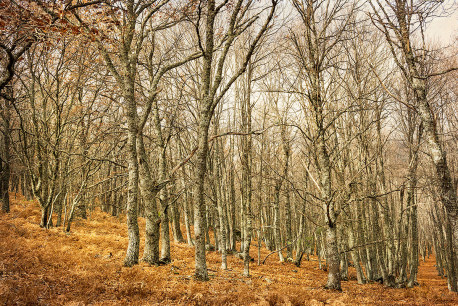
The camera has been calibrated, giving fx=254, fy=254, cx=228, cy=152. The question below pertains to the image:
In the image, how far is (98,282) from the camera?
5.25 meters

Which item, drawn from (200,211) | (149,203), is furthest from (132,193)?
(200,211)

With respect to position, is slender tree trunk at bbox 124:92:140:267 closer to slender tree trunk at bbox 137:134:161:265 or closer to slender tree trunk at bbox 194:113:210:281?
slender tree trunk at bbox 137:134:161:265

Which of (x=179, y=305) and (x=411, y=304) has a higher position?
(x=179, y=305)

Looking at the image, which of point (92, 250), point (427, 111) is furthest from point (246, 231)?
point (427, 111)

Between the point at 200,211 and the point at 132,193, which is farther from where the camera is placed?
the point at 132,193

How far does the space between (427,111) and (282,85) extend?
9582 millimetres

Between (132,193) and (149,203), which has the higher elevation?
(132,193)

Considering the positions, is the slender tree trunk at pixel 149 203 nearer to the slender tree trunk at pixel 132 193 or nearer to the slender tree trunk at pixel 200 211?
the slender tree trunk at pixel 132 193

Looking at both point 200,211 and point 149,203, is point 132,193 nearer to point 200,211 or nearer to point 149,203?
point 149,203

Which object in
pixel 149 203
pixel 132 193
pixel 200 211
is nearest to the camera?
pixel 200 211

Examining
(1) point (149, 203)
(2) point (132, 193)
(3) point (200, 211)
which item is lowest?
(3) point (200, 211)

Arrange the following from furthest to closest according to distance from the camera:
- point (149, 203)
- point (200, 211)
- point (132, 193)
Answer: point (149, 203) < point (132, 193) < point (200, 211)

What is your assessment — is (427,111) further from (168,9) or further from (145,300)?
(168,9)

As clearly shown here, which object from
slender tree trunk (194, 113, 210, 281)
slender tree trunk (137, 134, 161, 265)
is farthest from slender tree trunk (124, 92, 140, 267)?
slender tree trunk (194, 113, 210, 281)
